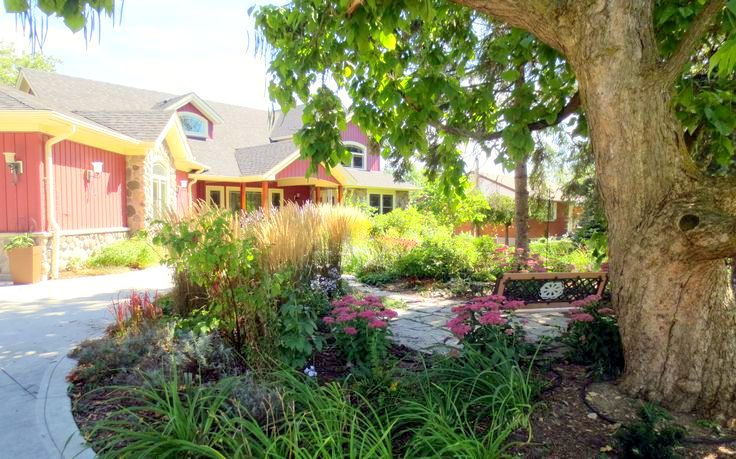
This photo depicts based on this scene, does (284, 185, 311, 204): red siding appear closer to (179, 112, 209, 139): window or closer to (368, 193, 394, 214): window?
(368, 193, 394, 214): window

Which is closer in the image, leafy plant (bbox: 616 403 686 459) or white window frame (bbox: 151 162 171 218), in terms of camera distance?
leafy plant (bbox: 616 403 686 459)

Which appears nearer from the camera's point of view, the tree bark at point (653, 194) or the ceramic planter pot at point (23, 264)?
the tree bark at point (653, 194)

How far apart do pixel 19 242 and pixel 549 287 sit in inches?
352

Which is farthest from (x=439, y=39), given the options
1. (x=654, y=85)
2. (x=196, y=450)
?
(x=196, y=450)

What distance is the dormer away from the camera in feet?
55.5

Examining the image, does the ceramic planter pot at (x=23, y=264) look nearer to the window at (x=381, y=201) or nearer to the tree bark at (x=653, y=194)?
the tree bark at (x=653, y=194)

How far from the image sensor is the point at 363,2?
10.1 ft

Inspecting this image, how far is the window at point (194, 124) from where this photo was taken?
17484mm

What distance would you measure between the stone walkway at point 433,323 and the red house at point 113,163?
1.84 m

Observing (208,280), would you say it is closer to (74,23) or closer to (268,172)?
(74,23)

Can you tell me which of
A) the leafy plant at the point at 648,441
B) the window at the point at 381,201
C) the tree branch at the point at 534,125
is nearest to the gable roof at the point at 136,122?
the tree branch at the point at 534,125

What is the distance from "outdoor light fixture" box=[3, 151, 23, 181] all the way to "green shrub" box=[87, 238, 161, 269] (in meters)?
2.28

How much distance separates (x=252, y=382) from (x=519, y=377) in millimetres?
1626

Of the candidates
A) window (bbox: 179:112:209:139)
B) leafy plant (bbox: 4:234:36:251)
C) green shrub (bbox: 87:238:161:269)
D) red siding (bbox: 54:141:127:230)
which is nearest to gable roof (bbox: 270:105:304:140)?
window (bbox: 179:112:209:139)
